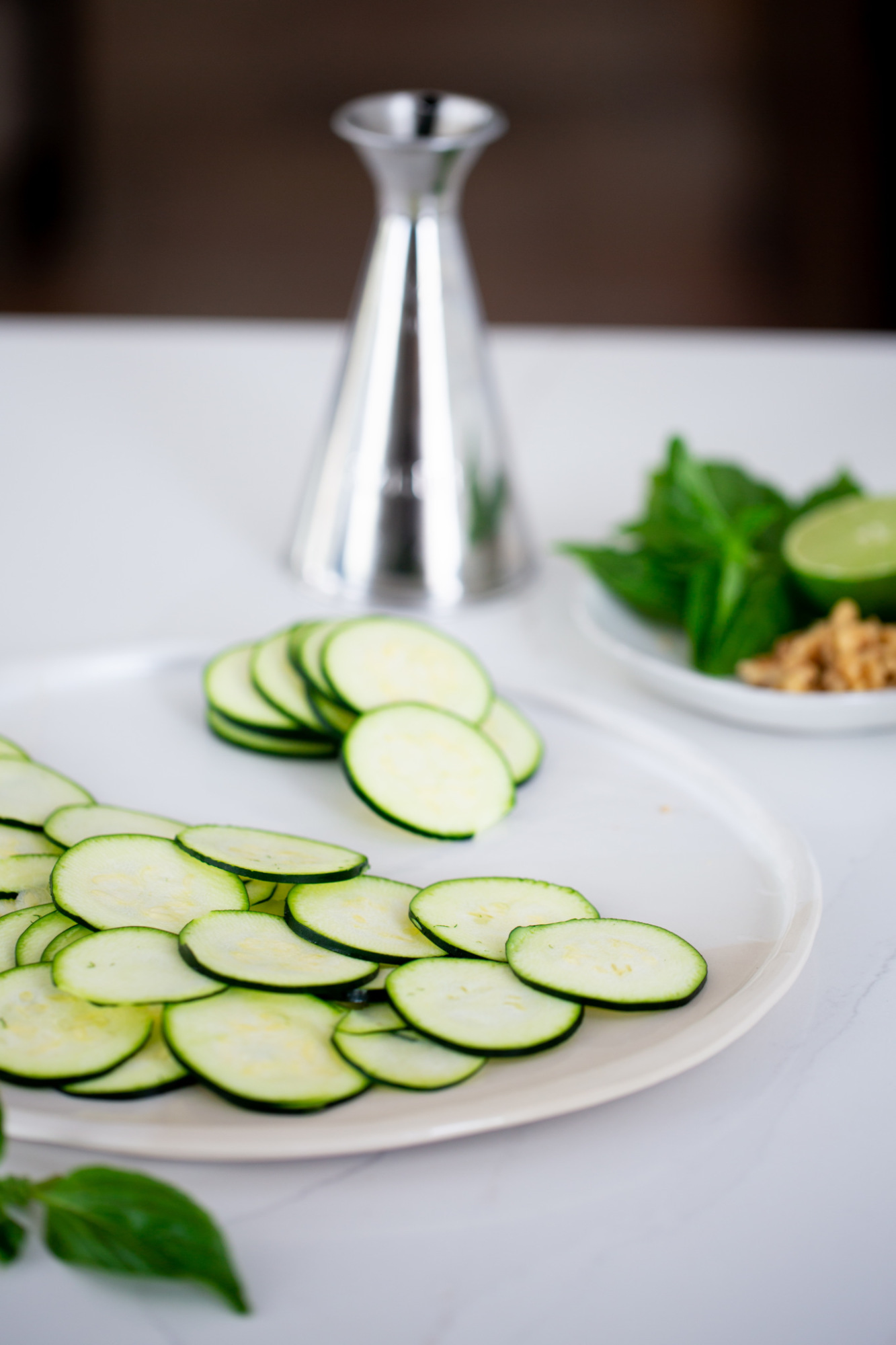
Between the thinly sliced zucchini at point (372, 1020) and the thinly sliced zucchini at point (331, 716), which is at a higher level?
the thinly sliced zucchini at point (331, 716)

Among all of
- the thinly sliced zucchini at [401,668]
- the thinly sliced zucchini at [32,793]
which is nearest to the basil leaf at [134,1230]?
the thinly sliced zucchini at [32,793]

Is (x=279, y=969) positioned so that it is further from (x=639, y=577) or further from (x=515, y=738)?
(x=639, y=577)

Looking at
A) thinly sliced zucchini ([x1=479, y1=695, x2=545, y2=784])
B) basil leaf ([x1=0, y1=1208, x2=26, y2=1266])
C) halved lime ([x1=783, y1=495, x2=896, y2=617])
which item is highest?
halved lime ([x1=783, y1=495, x2=896, y2=617])

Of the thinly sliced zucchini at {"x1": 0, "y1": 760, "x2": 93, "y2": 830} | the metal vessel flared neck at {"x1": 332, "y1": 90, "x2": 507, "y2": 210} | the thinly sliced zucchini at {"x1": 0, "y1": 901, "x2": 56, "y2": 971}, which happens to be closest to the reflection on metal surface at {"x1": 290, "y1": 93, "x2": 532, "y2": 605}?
the metal vessel flared neck at {"x1": 332, "y1": 90, "x2": 507, "y2": 210}

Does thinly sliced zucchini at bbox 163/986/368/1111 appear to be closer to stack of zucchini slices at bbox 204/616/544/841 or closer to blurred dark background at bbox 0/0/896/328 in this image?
stack of zucchini slices at bbox 204/616/544/841

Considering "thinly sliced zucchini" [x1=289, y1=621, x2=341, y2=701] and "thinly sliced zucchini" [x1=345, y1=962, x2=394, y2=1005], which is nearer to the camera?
"thinly sliced zucchini" [x1=345, y1=962, x2=394, y2=1005]

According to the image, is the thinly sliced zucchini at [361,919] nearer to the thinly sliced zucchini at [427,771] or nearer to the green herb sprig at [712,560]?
the thinly sliced zucchini at [427,771]

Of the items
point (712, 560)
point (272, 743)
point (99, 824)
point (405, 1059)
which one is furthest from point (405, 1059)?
point (712, 560)
